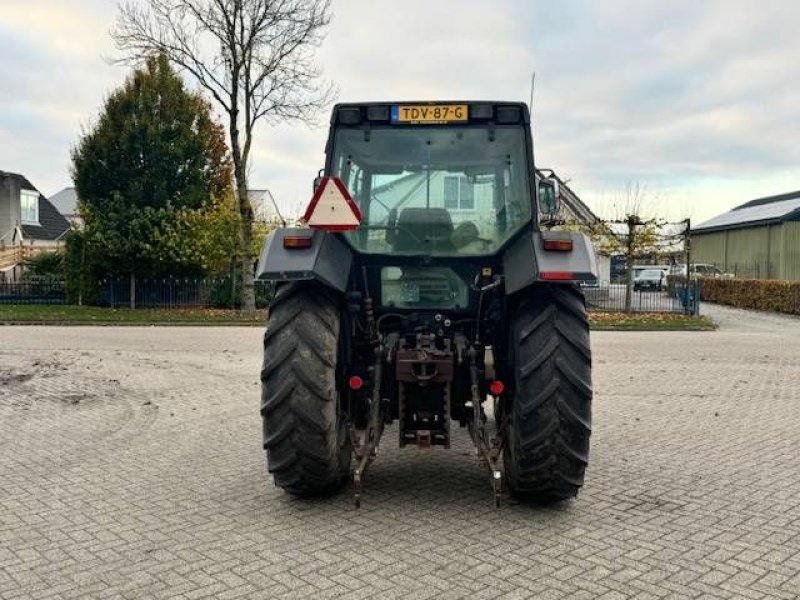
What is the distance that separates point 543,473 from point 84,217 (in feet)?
78.3

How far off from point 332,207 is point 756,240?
1692 inches

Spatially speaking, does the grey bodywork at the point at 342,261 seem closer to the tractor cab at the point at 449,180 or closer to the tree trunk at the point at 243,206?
the tractor cab at the point at 449,180

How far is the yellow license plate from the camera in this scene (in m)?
5.63

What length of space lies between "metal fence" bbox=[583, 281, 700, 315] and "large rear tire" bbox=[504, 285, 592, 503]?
65.5 ft

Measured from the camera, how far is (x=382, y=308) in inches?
229

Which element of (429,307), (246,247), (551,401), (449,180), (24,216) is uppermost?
(24,216)

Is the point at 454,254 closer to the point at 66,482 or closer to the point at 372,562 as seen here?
the point at 372,562

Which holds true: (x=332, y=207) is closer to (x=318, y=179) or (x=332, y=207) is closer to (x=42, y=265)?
(x=318, y=179)

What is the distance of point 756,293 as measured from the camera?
2978 centimetres

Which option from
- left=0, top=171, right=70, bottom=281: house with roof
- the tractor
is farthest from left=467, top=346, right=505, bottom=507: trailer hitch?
left=0, top=171, right=70, bottom=281: house with roof

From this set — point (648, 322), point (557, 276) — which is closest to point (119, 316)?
point (648, 322)

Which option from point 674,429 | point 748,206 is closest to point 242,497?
point 674,429

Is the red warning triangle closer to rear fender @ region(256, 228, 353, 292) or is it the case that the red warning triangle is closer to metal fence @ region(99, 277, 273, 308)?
rear fender @ region(256, 228, 353, 292)

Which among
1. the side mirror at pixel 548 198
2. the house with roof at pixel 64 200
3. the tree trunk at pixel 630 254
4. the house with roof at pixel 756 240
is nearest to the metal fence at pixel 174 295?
the tree trunk at pixel 630 254
